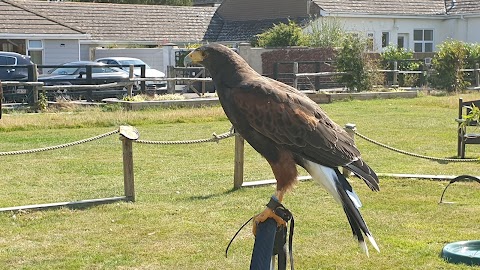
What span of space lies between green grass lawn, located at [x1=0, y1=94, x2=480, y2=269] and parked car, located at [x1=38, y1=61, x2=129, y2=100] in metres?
8.51

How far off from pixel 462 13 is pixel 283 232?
38161mm

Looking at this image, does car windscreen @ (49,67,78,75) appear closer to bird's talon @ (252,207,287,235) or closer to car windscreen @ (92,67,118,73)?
car windscreen @ (92,67,118,73)

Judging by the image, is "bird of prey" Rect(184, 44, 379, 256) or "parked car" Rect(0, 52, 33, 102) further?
"parked car" Rect(0, 52, 33, 102)

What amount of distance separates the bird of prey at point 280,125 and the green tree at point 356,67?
2253cm

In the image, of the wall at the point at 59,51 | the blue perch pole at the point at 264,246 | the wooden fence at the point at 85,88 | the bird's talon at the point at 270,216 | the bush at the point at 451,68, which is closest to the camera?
the blue perch pole at the point at 264,246

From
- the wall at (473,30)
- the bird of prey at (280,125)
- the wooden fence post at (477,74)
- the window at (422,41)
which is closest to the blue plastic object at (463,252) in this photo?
the bird of prey at (280,125)

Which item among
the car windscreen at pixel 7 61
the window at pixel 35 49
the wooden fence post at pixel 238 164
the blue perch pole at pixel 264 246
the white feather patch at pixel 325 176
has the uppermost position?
the window at pixel 35 49

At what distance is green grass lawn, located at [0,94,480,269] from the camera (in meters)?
7.59

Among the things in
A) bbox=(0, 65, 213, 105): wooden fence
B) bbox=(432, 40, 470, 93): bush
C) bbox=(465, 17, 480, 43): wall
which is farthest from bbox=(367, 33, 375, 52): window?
bbox=(0, 65, 213, 105): wooden fence

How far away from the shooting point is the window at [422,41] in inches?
1603

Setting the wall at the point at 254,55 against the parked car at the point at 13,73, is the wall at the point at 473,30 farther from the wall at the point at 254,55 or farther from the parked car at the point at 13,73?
the parked car at the point at 13,73

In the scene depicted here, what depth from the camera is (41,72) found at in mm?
28422

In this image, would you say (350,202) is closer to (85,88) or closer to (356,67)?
(85,88)

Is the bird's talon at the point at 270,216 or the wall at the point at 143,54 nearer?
the bird's talon at the point at 270,216
